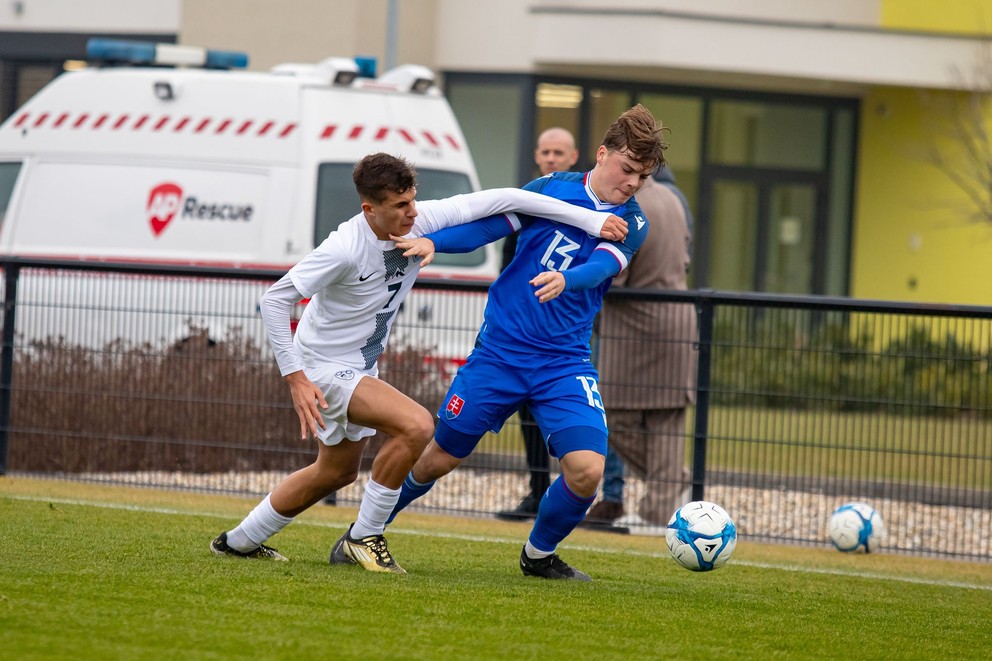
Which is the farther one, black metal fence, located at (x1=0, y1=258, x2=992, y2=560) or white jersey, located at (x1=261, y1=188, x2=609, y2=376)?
black metal fence, located at (x1=0, y1=258, x2=992, y2=560)

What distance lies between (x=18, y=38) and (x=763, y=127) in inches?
424

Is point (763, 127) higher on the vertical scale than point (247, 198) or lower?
higher

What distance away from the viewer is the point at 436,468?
6664 millimetres

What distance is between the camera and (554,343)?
21.4 ft

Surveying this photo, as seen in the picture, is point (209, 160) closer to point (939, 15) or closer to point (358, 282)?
point (358, 282)

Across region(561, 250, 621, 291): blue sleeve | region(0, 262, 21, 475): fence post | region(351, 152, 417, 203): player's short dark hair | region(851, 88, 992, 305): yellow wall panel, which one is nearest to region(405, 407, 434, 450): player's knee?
region(561, 250, 621, 291): blue sleeve

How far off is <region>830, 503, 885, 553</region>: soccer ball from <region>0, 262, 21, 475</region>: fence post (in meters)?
5.16

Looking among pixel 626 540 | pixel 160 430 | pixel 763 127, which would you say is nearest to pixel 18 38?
pixel 763 127

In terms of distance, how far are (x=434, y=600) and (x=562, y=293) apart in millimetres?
1440

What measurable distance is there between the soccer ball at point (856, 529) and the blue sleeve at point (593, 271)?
8.97 feet

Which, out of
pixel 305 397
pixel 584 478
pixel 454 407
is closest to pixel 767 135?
pixel 454 407

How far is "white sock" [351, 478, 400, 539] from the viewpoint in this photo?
6.45m

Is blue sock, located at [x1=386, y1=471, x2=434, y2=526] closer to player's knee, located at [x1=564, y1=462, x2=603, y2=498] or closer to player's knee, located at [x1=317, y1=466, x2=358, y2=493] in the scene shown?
player's knee, located at [x1=317, y1=466, x2=358, y2=493]

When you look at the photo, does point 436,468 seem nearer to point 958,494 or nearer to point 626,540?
A: point 626,540
